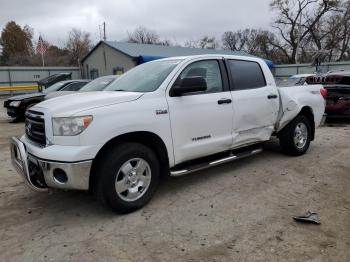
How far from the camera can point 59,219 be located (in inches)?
157

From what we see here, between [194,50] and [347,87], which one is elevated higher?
[194,50]

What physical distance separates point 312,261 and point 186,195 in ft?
6.34

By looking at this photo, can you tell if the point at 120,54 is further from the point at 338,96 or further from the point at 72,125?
the point at 72,125

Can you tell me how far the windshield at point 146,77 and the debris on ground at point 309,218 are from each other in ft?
7.39

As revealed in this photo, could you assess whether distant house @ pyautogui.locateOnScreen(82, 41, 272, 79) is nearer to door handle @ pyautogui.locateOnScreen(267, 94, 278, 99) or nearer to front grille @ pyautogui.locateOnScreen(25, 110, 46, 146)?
door handle @ pyautogui.locateOnScreen(267, 94, 278, 99)

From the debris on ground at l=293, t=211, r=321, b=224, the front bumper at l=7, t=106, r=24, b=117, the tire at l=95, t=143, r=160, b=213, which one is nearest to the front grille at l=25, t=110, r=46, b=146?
the tire at l=95, t=143, r=160, b=213

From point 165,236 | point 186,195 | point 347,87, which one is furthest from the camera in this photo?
point 347,87

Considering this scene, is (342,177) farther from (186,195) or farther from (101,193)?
(101,193)

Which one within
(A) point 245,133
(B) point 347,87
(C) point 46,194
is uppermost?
(B) point 347,87

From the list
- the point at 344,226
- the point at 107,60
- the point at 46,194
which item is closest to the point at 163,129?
the point at 46,194

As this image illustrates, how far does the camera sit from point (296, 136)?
21.0ft

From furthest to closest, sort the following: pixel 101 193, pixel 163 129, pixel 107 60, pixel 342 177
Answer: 1. pixel 107 60
2. pixel 342 177
3. pixel 163 129
4. pixel 101 193

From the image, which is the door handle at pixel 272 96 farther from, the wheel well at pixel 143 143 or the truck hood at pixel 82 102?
the truck hood at pixel 82 102

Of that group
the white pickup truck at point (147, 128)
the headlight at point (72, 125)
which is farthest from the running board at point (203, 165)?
the headlight at point (72, 125)
